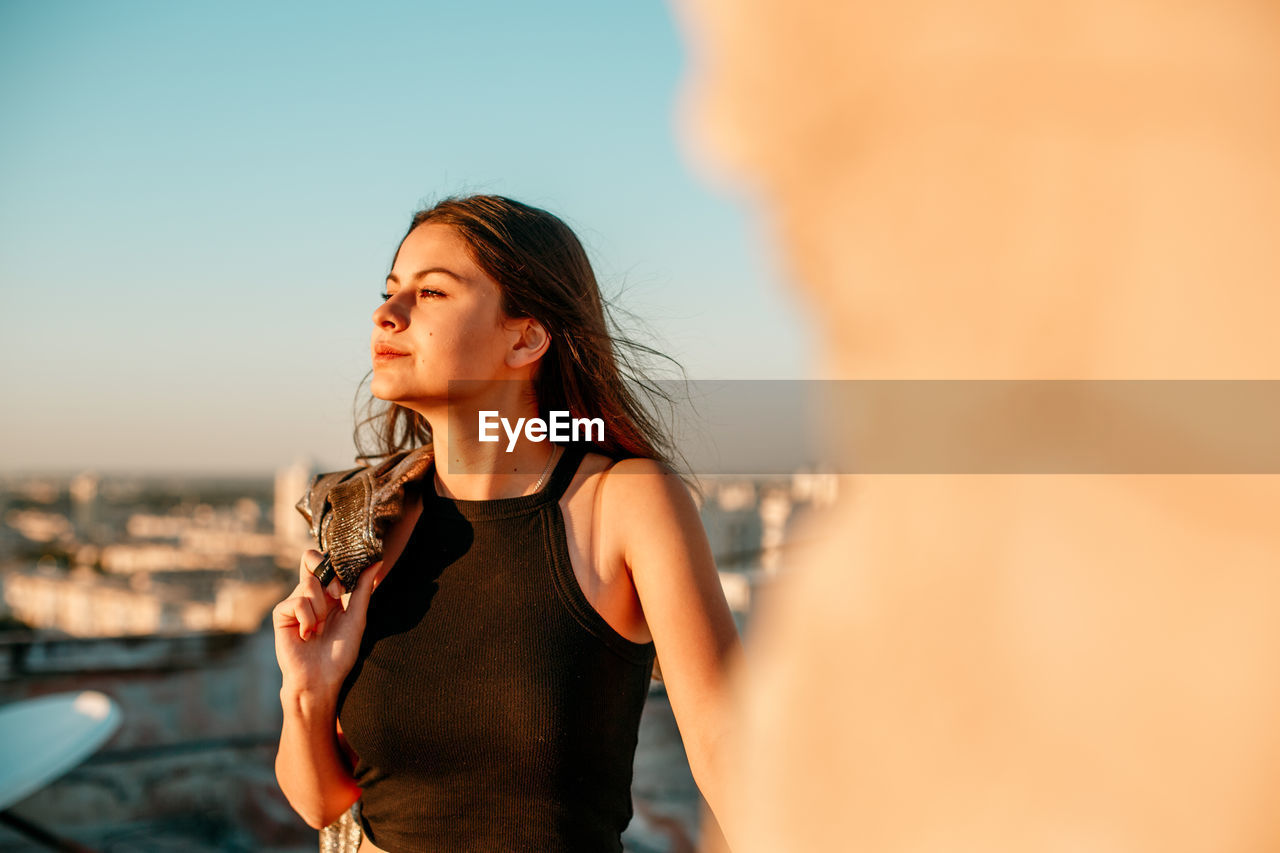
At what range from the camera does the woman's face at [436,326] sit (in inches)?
60.7

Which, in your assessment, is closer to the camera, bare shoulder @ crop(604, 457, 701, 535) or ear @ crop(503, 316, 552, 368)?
bare shoulder @ crop(604, 457, 701, 535)

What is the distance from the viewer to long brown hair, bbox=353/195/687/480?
1.63m

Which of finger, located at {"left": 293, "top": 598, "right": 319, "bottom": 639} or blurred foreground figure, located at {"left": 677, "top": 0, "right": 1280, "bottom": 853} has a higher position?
blurred foreground figure, located at {"left": 677, "top": 0, "right": 1280, "bottom": 853}

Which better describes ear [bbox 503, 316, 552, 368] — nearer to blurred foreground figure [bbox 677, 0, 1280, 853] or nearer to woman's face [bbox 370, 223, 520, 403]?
woman's face [bbox 370, 223, 520, 403]

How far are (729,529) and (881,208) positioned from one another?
765 centimetres

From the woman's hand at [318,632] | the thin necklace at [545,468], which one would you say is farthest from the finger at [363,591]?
the thin necklace at [545,468]

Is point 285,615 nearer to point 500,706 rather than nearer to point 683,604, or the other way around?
point 500,706

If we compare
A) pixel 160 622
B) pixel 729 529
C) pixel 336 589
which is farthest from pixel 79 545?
pixel 336 589

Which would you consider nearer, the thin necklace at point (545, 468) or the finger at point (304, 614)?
the finger at point (304, 614)

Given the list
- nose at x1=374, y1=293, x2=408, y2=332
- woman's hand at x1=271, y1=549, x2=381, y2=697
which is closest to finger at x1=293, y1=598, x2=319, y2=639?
woman's hand at x1=271, y1=549, x2=381, y2=697

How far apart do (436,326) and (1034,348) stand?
4.48 ft

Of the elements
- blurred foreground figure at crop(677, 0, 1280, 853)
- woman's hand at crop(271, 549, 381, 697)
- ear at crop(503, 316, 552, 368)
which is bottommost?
woman's hand at crop(271, 549, 381, 697)

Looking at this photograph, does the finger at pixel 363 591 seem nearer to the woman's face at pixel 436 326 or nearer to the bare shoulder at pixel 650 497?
the woman's face at pixel 436 326

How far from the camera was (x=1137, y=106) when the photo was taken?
0.84 ft
